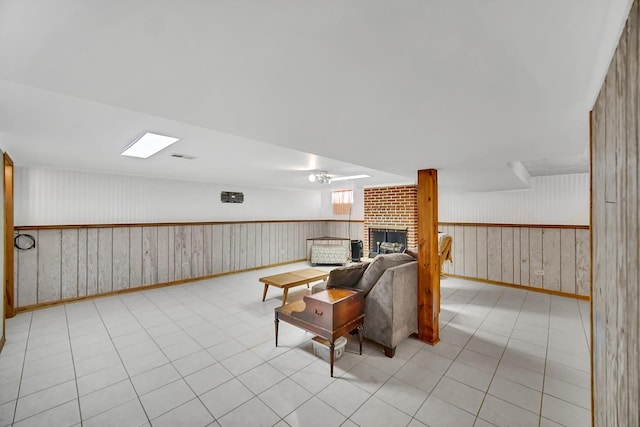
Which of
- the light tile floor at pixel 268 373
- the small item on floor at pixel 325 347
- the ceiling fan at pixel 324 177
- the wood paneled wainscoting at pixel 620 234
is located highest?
the ceiling fan at pixel 324 177

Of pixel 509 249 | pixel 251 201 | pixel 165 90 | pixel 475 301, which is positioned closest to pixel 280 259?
pixel 251 201

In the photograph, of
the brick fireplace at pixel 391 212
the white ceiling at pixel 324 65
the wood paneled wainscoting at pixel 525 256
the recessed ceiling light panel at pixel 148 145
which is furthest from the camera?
the brick fireplace at pixel 391 212

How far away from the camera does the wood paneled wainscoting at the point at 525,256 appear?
4.53 metres

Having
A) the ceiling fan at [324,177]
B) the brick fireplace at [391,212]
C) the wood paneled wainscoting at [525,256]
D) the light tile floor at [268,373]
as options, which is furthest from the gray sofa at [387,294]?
the wood paneled wainscoting at [525,256]

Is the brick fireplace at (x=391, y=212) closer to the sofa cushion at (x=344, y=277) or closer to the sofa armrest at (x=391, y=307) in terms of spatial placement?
the sofa armrest at (x=391, y=307)

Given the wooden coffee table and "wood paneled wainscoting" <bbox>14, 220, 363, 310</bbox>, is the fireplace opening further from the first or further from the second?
"wood paneled wainscoting" <bbox>14, 220, 363, 310</bbox>

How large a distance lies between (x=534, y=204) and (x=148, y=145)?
20.3ft

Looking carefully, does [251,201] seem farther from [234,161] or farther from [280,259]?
[234,161]

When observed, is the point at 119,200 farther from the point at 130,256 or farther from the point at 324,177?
the point at 324,177

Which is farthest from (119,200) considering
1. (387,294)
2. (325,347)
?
(387,294)

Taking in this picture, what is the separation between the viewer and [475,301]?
4375 millimetres

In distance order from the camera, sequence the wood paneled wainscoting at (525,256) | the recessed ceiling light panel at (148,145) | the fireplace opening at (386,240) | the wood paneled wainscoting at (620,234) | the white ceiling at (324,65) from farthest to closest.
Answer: the fireplace opening at (386,240) < the wood paneled wainscoting at (525,256) < the recessed ceiling light panel at (148,145) < the white ceiling at (324,65) < the wood paneled wainscoting at (620,234)

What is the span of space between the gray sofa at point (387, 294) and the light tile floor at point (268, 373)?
20 centimetres

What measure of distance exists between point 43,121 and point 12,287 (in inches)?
124
